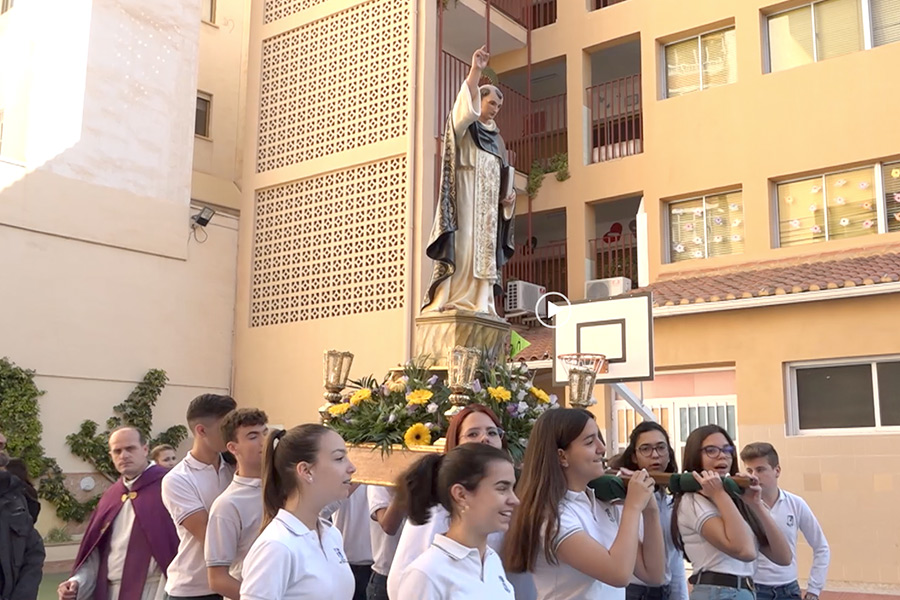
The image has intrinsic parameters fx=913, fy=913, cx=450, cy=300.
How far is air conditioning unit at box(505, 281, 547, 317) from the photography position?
14766 mm

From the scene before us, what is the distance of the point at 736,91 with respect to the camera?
45.8 ft

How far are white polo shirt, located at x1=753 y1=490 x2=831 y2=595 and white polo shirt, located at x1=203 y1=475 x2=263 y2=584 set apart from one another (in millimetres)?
2667

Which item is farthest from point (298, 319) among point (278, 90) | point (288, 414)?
point (278, 90)

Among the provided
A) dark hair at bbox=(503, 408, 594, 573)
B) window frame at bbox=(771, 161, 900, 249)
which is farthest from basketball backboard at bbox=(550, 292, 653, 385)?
dark hair at bbox=(503, 408, 594, 573)

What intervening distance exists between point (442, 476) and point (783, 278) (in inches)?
411

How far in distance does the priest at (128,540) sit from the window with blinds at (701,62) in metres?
12.2

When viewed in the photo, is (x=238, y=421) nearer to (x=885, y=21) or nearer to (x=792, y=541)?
(x=792, y=541)

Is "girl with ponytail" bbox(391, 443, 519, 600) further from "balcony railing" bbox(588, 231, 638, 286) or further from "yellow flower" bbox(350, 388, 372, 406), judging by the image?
"balcony railing" bbox(588, 231, 638, 286)

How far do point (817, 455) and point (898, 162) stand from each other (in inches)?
167

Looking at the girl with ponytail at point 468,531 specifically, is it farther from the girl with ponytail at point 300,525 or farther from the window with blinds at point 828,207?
the window with blinds at point 828,207

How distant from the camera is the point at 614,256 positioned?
51.1 feet

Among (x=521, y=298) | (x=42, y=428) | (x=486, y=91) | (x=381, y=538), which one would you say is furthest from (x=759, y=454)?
(x=42, y=428)

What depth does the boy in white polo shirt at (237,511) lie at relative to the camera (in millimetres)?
3482

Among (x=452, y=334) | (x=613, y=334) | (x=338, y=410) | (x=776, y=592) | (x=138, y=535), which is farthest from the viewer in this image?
(x=613, y=334)
